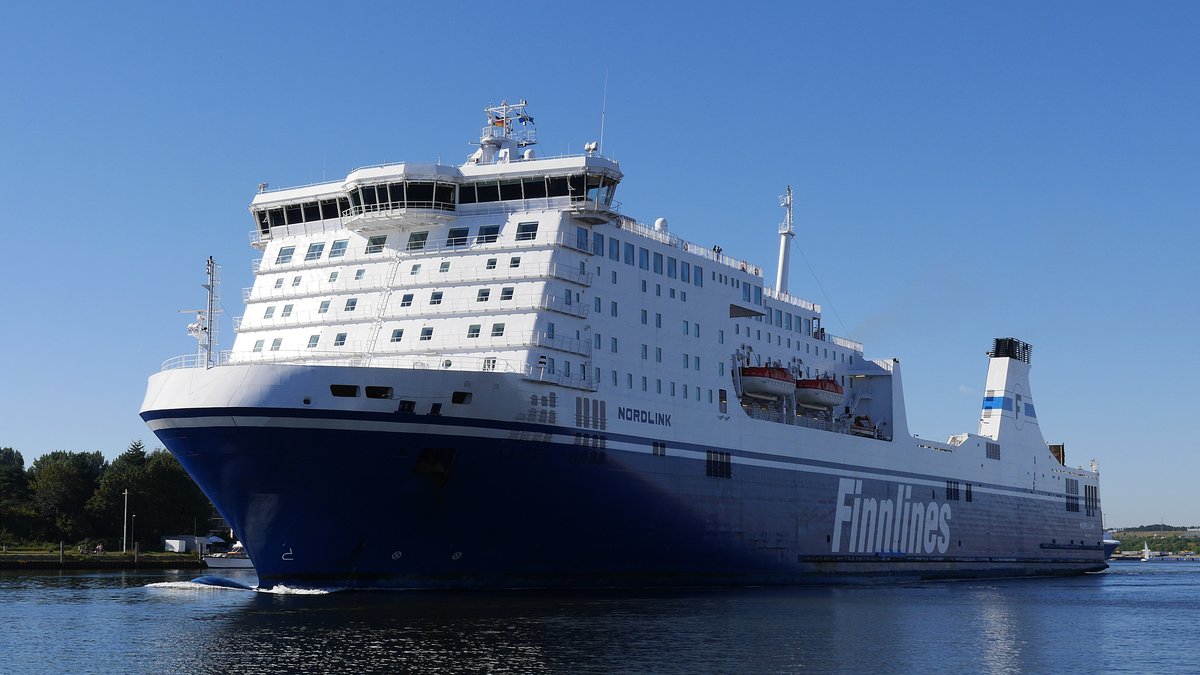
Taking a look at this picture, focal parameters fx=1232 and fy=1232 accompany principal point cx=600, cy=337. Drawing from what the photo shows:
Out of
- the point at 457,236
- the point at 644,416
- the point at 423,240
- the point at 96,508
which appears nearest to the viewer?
the point at 457,236

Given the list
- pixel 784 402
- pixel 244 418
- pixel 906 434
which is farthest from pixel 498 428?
pixel 906 434

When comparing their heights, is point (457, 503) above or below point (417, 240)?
below

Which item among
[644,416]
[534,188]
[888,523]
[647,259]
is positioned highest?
[534,188]

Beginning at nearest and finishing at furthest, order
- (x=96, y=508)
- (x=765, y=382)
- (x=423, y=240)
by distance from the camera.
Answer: (x=423, y=240)
(x=765, y=382)
(x=96, y=508)

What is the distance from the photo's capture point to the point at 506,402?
33.9 meters

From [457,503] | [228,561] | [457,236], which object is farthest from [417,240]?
[228,561]

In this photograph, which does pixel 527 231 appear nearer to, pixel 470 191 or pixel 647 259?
pixel 470 191

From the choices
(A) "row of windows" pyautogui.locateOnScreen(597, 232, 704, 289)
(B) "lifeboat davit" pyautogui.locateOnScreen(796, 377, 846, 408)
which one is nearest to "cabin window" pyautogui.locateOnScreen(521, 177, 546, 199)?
(A) "row of windows" pyautogui.locateOnScreen(597, 232, 704, 289)

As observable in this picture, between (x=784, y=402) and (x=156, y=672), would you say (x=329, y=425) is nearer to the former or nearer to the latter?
(x=156, y=672)

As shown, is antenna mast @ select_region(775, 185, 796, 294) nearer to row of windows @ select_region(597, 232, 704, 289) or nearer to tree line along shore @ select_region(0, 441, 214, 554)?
row of windows @ select_region(597, 232, 704, 289)

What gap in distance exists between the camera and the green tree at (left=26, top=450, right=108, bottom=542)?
77.6 meters

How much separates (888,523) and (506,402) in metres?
23.4

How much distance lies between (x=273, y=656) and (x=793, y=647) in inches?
432

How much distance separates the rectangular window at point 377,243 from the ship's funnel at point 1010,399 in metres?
35.4
